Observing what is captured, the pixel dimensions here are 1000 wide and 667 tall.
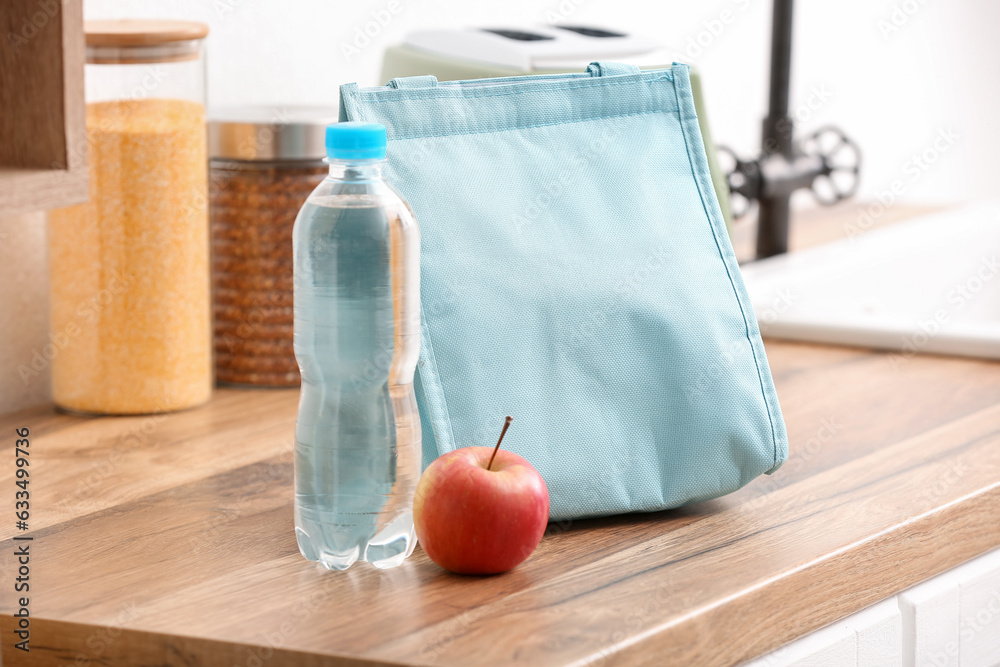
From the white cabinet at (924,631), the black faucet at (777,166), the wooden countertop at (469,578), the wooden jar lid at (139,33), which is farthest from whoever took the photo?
the black faucet at (777,166)

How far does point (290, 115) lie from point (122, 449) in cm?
37

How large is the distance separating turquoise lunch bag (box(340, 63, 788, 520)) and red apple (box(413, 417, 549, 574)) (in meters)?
0.05

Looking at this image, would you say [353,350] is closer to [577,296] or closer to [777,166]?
[577,296]

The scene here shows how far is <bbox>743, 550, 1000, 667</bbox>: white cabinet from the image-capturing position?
0.74 meters

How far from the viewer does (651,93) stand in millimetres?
847

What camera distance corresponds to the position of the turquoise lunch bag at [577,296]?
753mm

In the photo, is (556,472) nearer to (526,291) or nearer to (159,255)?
(526,291)

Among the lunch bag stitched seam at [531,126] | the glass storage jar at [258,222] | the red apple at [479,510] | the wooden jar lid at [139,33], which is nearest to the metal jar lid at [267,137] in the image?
the glass storage jar at [258,222]

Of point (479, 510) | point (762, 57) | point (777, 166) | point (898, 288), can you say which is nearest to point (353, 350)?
point (479, 510)

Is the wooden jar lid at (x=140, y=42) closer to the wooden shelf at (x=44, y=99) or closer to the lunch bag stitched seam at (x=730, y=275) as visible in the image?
the wooden shelf at (x=44, y=99)

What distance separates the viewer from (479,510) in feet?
2.24

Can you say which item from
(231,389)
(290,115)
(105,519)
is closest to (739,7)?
(290,115)

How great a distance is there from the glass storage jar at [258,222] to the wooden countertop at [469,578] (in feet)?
0.41

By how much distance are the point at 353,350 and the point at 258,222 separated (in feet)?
1.48
